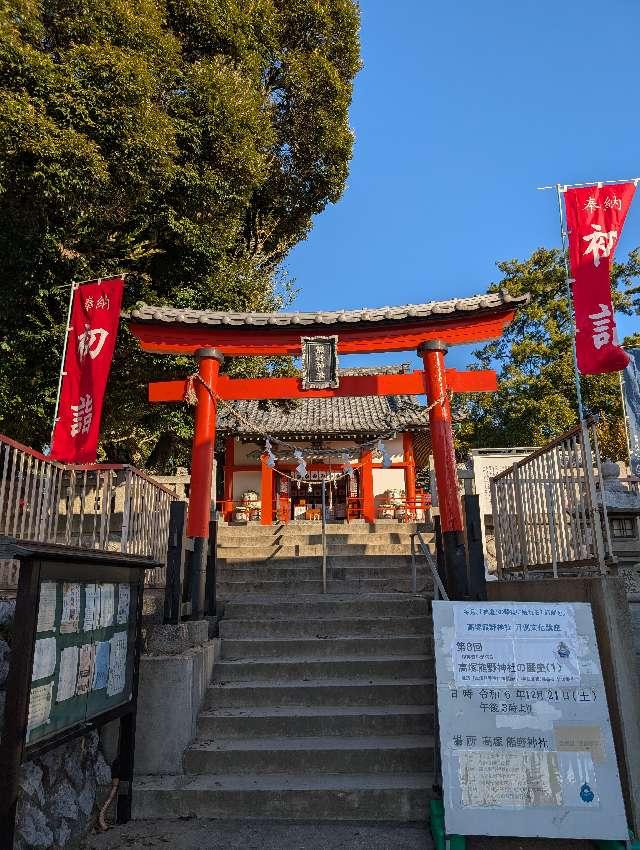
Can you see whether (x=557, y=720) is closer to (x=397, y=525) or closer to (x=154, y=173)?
(x=397, y=525)

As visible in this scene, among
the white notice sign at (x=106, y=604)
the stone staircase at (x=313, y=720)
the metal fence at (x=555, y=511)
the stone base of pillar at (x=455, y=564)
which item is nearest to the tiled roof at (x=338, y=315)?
the metal fence at (x=555, y=511)

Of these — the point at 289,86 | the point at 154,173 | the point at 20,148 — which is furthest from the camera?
the point at 289,86

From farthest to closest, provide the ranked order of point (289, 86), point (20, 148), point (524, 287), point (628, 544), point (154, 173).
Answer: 1. point (524, 287)
2. point (289, 86)
3. point (154, 173)
4. point (20, 148)
5. point (628, 544)

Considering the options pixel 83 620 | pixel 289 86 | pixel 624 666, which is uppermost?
pixel 289 86

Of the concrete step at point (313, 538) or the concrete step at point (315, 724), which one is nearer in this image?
the concrete step at point (315, 724)

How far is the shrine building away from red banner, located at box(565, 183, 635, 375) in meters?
9.65

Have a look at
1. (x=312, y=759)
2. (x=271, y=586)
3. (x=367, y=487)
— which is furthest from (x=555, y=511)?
(x=367, y=487)

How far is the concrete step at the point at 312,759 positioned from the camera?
4.55m

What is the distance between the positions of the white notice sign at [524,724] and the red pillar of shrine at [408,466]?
646 inches

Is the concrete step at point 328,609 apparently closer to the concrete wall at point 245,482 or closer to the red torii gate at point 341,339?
the red torii gate at point 341,339

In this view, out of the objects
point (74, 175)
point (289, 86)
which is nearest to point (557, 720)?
point (74, 175)

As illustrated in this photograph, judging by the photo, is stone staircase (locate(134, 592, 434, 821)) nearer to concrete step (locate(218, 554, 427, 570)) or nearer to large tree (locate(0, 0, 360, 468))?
concrete step (locate(218, 554, 427, 570))

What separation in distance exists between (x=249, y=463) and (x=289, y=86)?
13425mm

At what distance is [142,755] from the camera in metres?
4.57
